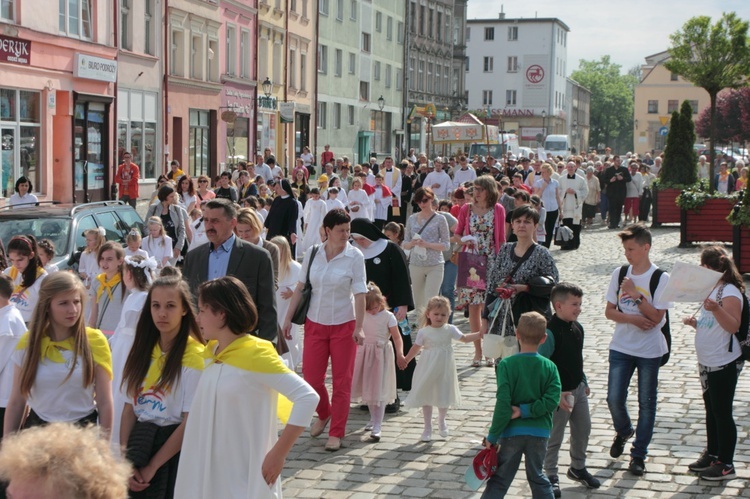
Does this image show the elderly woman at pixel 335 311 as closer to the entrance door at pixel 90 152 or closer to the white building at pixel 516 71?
the entrance door at pixel 90 152

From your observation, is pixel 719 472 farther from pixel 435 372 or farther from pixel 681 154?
pixel 681 154

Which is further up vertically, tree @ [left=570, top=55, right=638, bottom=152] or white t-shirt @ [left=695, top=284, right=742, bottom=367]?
tree @ [left=570, top=55, right=638, bottom=152]

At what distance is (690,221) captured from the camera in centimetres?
2423

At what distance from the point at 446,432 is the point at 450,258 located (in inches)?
193

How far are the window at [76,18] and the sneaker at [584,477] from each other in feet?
84.1

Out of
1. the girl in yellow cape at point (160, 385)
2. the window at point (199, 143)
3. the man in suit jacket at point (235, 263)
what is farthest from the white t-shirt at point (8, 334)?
the window at point (199, 143)

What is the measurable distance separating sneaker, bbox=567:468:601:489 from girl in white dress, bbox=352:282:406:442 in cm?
205

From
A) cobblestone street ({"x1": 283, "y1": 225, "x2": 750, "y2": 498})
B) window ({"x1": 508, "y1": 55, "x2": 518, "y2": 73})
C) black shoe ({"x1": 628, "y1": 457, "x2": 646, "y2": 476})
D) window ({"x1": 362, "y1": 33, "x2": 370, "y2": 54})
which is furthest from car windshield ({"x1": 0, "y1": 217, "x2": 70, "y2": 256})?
window ({"x1": 508, "y1": 55, "x2": 518, "y2": 73})

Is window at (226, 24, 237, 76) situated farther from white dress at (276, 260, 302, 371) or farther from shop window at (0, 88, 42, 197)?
white dress at (276, 260, 302, 371)

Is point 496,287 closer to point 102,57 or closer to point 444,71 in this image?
point 102,57

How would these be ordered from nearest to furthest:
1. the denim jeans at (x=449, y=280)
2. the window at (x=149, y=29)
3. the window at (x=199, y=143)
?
the denim jeans at (x=449, y=280) → the window at (x=149, y=29) → the window at (x=199, y=143)

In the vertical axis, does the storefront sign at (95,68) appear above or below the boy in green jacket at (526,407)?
above

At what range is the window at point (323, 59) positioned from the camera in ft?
185

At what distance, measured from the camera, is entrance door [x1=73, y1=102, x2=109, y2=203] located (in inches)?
1222
